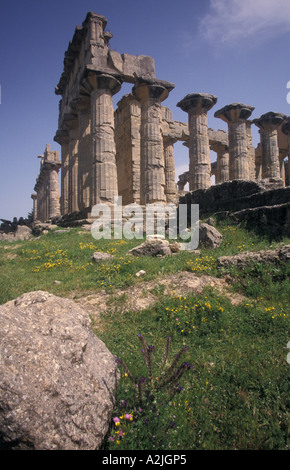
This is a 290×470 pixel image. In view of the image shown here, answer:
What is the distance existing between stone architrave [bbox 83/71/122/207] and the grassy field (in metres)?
8.13

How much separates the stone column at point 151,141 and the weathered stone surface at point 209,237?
27.9 ft

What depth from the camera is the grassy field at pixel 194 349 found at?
252 centimetres

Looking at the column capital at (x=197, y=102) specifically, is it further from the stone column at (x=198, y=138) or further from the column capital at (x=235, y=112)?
the column capital at (x=235, y=112)

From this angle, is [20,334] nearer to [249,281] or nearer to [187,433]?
[187,433]

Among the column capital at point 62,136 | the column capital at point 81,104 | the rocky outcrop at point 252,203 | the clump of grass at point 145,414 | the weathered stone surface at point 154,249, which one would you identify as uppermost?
the column capital at point 81,104

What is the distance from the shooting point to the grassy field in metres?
2.52

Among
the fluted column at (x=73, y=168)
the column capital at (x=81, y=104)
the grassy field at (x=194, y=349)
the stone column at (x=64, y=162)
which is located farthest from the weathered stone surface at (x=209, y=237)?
the stone column at (x=64, y=162)

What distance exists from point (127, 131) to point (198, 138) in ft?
17.1

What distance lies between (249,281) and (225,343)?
1845 millimetres

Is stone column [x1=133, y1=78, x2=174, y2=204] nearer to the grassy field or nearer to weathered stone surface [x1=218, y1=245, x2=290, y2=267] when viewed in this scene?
the grassy field

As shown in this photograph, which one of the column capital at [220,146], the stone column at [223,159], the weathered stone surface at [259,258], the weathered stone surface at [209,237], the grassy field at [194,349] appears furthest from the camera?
the stone column at [223,159]

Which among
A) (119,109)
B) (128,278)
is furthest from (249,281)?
(119,109)

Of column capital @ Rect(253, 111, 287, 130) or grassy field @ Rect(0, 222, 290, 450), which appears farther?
column capital @ Rect(253, 111, 287, 130)

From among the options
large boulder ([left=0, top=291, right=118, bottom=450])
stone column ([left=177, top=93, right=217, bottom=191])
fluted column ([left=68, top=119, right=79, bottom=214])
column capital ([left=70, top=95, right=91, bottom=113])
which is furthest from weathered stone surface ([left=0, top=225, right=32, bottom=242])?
large boulder ([left=0, top=291, right=118, bottom=450])
